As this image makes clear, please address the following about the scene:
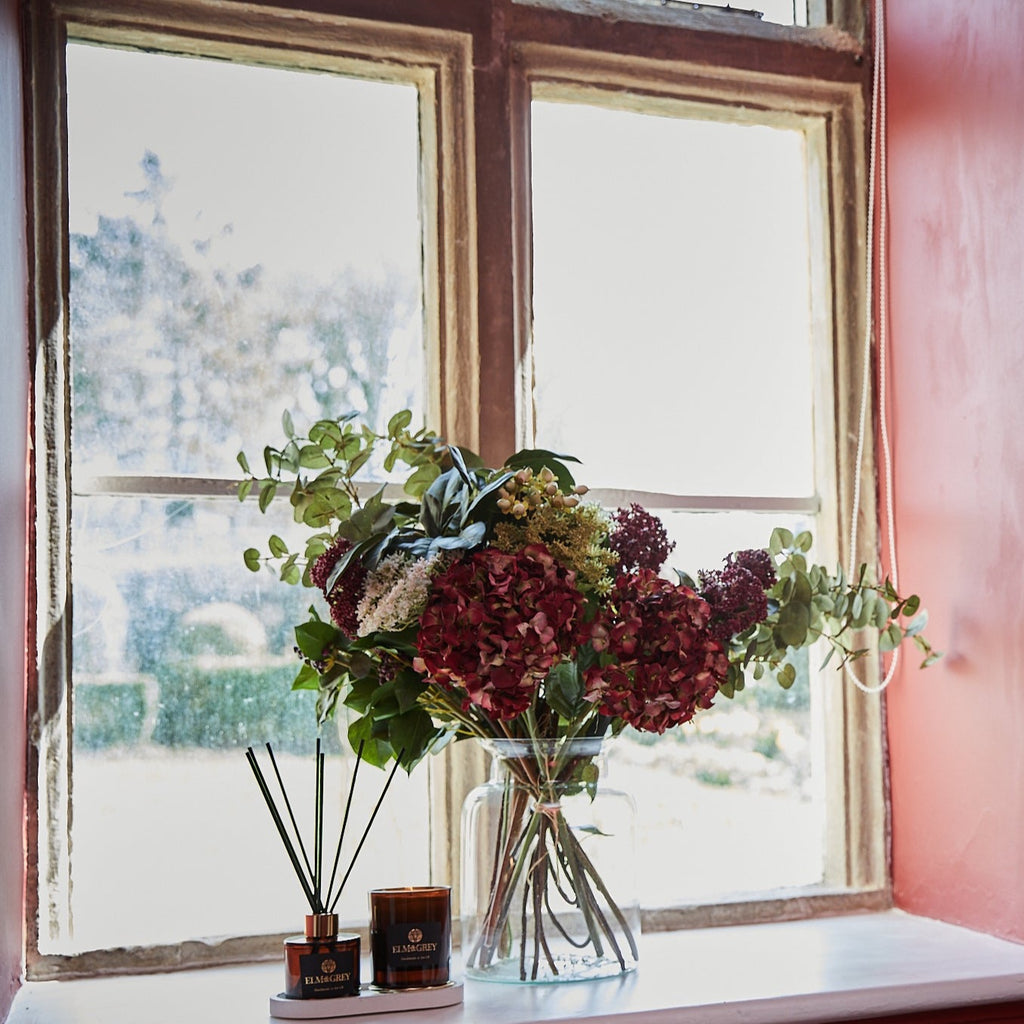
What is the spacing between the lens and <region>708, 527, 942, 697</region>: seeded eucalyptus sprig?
1627 millimetres

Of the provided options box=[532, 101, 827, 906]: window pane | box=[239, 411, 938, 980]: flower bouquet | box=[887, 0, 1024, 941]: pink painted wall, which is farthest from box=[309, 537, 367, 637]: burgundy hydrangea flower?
box=[887, 0, 1024, 941]: pink painted wall

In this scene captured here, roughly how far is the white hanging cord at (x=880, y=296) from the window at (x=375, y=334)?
0.03 metres

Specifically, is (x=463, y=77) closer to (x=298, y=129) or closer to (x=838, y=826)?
(x=298, y=129)

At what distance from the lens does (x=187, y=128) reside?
1.79m

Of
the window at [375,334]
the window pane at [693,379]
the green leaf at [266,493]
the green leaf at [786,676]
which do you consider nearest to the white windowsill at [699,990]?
the window at [375,334]

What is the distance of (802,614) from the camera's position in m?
1.63

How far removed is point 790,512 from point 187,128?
0.98 m

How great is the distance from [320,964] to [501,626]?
40 centimetres

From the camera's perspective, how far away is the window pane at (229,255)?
1740 millimetres

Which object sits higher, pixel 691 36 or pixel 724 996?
pixel 691 36

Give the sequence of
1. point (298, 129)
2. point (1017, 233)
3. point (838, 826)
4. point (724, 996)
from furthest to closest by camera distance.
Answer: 1. point (838, 826)
2. point (298, 129)
3. point (1017, 233)
4. point (724, 996)

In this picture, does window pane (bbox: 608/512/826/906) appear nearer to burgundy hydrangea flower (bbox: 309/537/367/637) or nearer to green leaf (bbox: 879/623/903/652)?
green leaf (bbox: 879/623/903/652)

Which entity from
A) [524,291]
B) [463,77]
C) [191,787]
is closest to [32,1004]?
[191,787]

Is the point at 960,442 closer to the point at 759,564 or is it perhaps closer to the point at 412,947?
the point at 759,564
